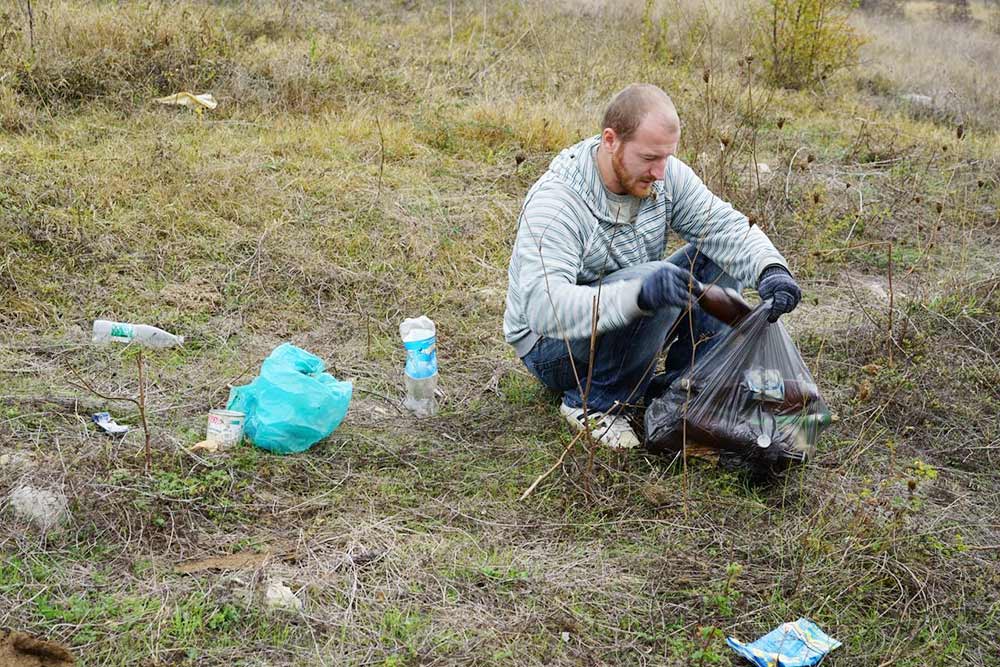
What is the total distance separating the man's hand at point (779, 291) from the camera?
9.43ft

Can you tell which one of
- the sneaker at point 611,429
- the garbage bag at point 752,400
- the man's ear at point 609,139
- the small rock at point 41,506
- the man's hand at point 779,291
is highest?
the man's ear at point 609,139

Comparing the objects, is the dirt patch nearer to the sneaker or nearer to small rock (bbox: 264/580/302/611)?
small rock (bbox: 264/580/302/611)

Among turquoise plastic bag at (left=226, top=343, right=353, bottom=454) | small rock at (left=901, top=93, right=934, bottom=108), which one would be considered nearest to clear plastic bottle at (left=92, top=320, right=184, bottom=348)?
turquoise plastic bag at (left=226, top=343, right=353, bottom=454)

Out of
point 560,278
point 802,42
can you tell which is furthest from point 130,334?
point 802,42

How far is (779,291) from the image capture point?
2902mm

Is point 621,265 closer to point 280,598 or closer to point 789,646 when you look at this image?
point 789,646

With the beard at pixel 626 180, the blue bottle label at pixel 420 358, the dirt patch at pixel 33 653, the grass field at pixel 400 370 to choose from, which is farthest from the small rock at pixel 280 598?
the beard at pixel 626 180

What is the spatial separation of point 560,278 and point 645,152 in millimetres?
478

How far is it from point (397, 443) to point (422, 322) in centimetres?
50

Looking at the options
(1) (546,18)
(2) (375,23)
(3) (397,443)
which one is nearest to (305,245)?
(3) (397,443)

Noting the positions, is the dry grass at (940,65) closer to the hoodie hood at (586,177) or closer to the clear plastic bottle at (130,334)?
the hoodie hood at (586,177)

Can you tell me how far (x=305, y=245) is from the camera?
4.54 meters

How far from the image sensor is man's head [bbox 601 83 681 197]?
9.57 feet

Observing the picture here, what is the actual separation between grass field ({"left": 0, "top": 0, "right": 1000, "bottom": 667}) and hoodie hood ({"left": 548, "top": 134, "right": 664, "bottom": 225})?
760 millimetres
